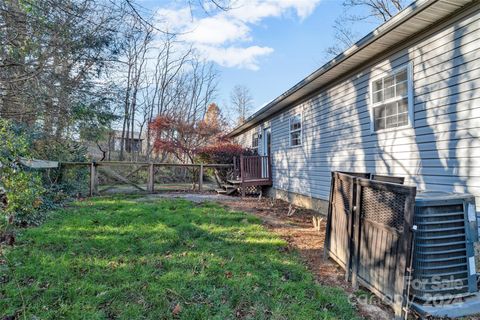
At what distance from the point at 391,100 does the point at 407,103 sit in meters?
0.33

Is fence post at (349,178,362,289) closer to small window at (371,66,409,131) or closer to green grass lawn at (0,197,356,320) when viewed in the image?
green grass lawn at (0,197,356,320)

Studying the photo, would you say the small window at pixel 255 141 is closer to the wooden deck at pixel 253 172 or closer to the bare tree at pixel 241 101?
the wooden deck at pixel 253 172

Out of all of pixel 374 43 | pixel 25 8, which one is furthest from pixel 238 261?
pixel 25 8

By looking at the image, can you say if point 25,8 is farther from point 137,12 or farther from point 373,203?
point 373,203

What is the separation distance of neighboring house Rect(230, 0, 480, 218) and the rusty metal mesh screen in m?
1.73

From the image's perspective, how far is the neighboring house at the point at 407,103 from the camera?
354cm

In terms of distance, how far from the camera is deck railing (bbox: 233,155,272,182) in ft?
34.6

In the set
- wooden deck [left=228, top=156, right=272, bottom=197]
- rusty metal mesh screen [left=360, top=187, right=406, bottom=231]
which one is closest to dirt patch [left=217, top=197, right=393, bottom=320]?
rusty metal mesh screen [left=360, top=187, right=406, bottom=231]

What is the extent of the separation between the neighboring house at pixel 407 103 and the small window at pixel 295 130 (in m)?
0.71

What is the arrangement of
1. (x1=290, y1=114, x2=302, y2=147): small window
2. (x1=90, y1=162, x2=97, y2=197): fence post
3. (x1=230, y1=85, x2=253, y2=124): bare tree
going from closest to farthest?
(x1=290, y1=114, x2=302, y2=147): small window
(x1=90, y1=162, x2=97, y2=197): fence post
(x1=230, y1=85, x2=253, y2=124): bare tree

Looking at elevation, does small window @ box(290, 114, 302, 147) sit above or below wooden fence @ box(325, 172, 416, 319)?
above

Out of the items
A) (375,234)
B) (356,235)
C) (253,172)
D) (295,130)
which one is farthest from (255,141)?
(375,234)

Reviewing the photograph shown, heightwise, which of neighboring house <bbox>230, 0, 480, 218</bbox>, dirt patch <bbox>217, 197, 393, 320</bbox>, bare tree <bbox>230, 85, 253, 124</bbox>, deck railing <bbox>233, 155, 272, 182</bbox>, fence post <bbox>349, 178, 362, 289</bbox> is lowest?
dirt patch <bbox>217, 197, 393, 320</bbox>

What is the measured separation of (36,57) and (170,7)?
3.26m
